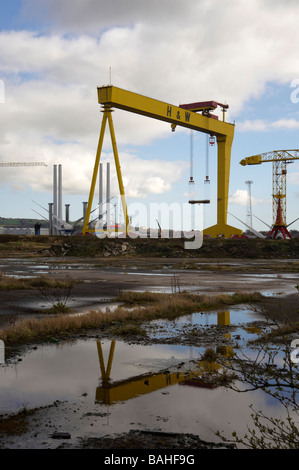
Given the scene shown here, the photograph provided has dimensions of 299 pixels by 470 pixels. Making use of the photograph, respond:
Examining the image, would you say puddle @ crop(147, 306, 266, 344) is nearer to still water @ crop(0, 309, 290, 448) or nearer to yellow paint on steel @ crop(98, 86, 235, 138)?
still water @ crop(0, 309, 290, 448)

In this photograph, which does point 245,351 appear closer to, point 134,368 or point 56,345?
point 134,368

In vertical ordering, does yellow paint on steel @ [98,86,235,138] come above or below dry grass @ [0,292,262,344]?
above

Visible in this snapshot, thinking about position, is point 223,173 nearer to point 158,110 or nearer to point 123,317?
point 158,110

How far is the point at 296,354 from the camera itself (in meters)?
7.35

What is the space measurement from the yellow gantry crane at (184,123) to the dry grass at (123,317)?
26619 mm

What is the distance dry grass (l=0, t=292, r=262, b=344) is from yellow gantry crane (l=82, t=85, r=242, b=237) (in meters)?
26.6

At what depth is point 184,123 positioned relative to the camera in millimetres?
43844

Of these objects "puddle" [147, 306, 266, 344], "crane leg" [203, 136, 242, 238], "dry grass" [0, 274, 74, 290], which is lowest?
"puddle" [147, 306, 266, 344]

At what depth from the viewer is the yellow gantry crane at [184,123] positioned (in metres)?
38.3

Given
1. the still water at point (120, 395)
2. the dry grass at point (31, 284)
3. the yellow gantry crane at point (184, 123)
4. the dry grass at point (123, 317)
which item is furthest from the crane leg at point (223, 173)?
the still water at point (120, 395)

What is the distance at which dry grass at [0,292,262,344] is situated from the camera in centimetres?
921

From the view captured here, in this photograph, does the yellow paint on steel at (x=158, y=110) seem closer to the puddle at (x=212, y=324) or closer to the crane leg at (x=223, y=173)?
the crane leg at (x=223, y=173)

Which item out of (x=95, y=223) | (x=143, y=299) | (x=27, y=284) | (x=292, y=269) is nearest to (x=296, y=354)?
(x=143, y=299)

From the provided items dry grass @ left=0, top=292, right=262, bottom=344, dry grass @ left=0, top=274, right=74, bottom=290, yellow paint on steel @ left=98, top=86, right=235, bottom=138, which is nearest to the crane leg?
yellow paint on steel @ left=98, top=86, right=235, bottom=138
